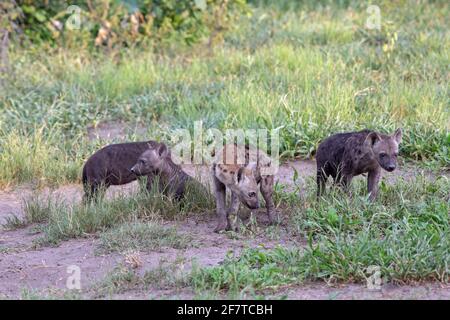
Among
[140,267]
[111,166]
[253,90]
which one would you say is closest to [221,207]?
[140,267]

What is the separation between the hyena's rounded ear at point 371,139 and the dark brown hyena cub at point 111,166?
1.89m

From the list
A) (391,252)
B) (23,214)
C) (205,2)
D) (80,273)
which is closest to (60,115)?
(23,214)

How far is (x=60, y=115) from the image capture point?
34.2ft

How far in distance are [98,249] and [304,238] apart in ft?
5.19

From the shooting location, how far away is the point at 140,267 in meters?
6.57

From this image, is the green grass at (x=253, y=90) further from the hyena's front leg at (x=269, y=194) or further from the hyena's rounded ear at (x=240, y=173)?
the hyena's rounded ear at (x=240, y=173)

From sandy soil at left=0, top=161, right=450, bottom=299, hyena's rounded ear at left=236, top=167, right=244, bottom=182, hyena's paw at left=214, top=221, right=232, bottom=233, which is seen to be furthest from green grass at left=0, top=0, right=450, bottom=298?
hyena's rounded ear at left=236, top=167, right=244, bottom=182

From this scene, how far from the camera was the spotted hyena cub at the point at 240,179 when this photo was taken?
23.8ft

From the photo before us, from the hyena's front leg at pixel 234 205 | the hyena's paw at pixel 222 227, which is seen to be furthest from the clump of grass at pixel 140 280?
the hyena's front leg at pixel 234 205

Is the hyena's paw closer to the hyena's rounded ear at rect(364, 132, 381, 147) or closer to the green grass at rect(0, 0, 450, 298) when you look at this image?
the green grass at rect(0, 0, 450, 298)

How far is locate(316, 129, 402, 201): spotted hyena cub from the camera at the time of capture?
7.53 meters

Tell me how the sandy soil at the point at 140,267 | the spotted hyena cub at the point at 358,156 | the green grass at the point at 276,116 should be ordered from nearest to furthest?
1. the sandy soil at the point at 140,267
2. the green grass at the point at 276,116
3. the spotted hyena cub at the point at 358,156

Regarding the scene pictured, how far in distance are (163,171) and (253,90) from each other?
8.64 feet
